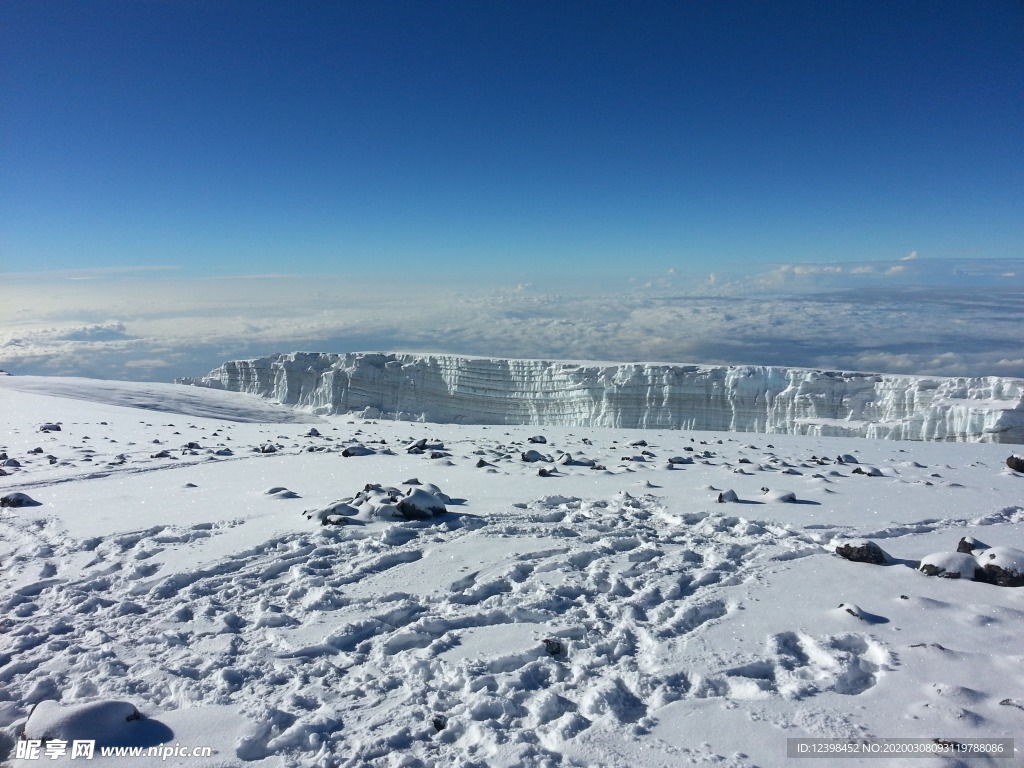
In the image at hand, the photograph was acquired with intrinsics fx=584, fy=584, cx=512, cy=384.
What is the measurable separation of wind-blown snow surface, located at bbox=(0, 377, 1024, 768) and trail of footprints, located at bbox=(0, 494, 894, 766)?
2cm

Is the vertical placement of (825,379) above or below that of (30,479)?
below

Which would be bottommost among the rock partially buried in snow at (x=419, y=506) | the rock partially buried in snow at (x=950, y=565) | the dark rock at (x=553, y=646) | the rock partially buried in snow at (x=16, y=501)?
the rock partially buried in snow at (x=950, y=565)

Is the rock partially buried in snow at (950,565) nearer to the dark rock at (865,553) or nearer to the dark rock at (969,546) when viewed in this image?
the dark rock at (865,553)

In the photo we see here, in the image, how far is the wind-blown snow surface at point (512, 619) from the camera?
3260 mm

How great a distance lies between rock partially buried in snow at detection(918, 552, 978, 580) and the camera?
503 cm

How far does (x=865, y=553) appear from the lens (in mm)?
5516

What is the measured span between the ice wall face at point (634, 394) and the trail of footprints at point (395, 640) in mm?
23666

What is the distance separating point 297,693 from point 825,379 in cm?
2864

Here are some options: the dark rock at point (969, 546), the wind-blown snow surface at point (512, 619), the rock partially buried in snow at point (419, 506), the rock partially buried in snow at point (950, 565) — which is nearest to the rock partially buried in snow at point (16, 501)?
the wind-blown snow surface at point (512, 619)

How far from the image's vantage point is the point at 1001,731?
310 centimetres

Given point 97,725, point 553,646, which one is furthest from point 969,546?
point 97,725

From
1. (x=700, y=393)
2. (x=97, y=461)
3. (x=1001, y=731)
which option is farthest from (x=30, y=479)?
(x=700, y=393)

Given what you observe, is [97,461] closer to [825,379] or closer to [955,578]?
[955,578]

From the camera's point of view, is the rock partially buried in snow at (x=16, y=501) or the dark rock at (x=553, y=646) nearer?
the dark rock at (x=553, y=646)
